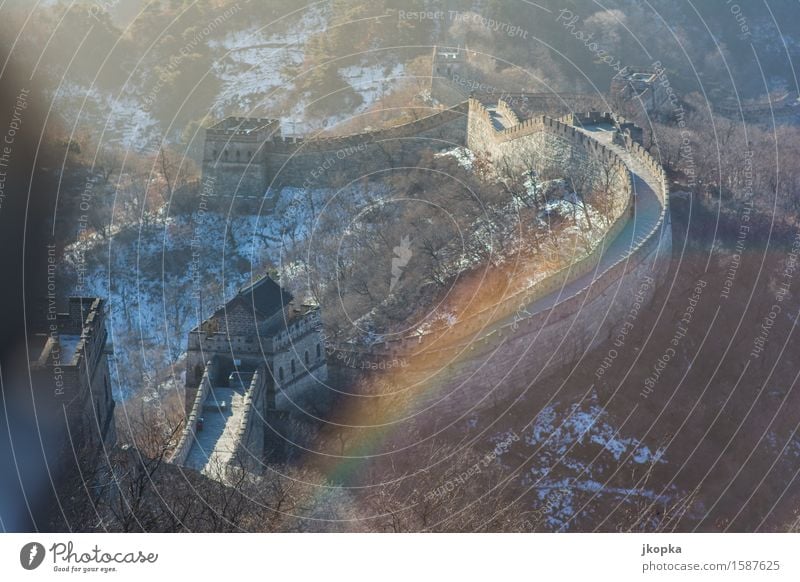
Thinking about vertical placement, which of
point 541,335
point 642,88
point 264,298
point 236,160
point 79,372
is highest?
Answer: point 642,88

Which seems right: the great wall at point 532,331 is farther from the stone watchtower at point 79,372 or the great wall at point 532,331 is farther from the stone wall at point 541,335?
the stone watchtower at point 79,372

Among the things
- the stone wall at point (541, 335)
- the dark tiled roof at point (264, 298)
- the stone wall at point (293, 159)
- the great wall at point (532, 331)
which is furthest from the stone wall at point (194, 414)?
the stone wall at point (293, 159)

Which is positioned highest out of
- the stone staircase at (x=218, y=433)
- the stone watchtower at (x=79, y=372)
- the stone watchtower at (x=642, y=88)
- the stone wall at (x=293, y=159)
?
the stone watchtower at (x=642, y=88)

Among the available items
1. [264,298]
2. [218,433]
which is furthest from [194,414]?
[264,298]

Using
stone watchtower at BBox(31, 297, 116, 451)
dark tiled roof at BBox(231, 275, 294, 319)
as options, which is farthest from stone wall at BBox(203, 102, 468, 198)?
stone watchtower at BBox(31, 297, 116, 451)

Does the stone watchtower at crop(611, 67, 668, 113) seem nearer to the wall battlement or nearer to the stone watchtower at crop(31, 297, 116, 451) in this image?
the wall battlement

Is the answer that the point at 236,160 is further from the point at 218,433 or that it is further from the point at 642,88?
the point at 642,88

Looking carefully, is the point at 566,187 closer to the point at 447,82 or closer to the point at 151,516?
the point at 447,82

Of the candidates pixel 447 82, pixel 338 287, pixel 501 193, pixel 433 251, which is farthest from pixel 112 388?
pixel 447 82
